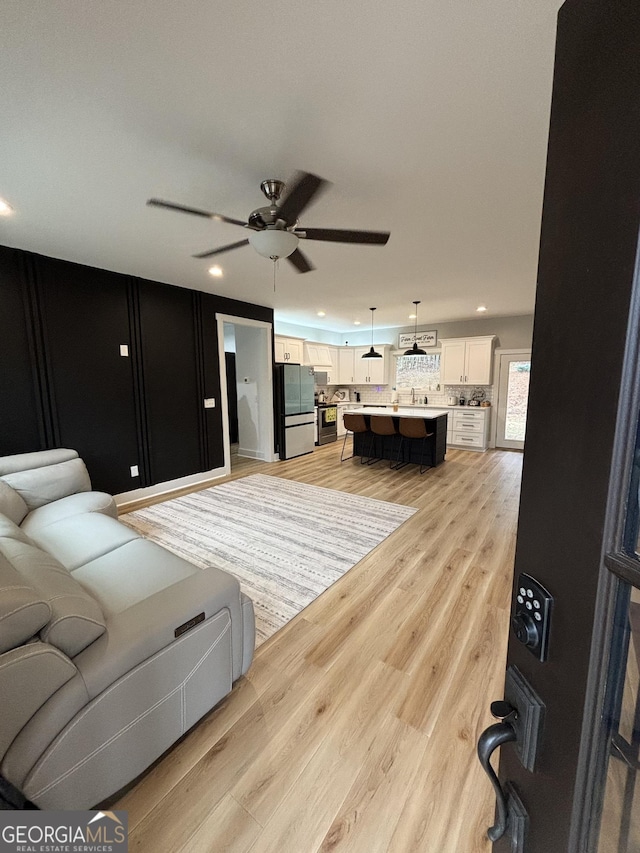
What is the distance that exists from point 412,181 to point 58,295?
11.4ft

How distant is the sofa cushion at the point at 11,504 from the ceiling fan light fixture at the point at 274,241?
97.8 inches

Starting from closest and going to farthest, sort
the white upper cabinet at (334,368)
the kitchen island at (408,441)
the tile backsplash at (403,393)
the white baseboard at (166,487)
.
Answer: the white baseboard at (166,487)
the kitchen island at (408,441)
the tile backsplash at (403,393)
the white upper cabinet at (334,368)

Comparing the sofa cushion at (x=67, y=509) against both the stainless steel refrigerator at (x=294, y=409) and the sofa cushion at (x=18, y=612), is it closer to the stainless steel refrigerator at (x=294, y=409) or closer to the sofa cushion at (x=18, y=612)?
the sofa cushion at (x=18, y=612)

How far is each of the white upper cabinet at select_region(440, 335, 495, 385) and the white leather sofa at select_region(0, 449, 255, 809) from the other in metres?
6.34

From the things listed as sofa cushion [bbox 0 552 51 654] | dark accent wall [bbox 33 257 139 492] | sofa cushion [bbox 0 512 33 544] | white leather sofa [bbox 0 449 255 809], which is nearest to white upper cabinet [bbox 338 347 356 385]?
dark accent wall [bbox 33 257 139 492]

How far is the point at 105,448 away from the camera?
384cm

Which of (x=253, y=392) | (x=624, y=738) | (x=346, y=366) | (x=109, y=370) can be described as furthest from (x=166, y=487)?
(x=346, y=366)

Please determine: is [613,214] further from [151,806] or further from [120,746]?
[151,806]

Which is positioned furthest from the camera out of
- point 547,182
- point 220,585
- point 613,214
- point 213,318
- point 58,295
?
point 213,318

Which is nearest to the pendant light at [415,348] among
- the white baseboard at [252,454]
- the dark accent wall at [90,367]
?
the white baseboard at [252,454]

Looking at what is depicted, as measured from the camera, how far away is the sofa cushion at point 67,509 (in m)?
2.38

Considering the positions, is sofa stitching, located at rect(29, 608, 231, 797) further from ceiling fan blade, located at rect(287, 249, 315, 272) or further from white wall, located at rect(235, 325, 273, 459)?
white wall, located at rect(235, 325, 273, 459)

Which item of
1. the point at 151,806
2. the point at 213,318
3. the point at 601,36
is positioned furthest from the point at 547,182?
the point at 213,318

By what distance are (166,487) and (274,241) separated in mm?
3589
